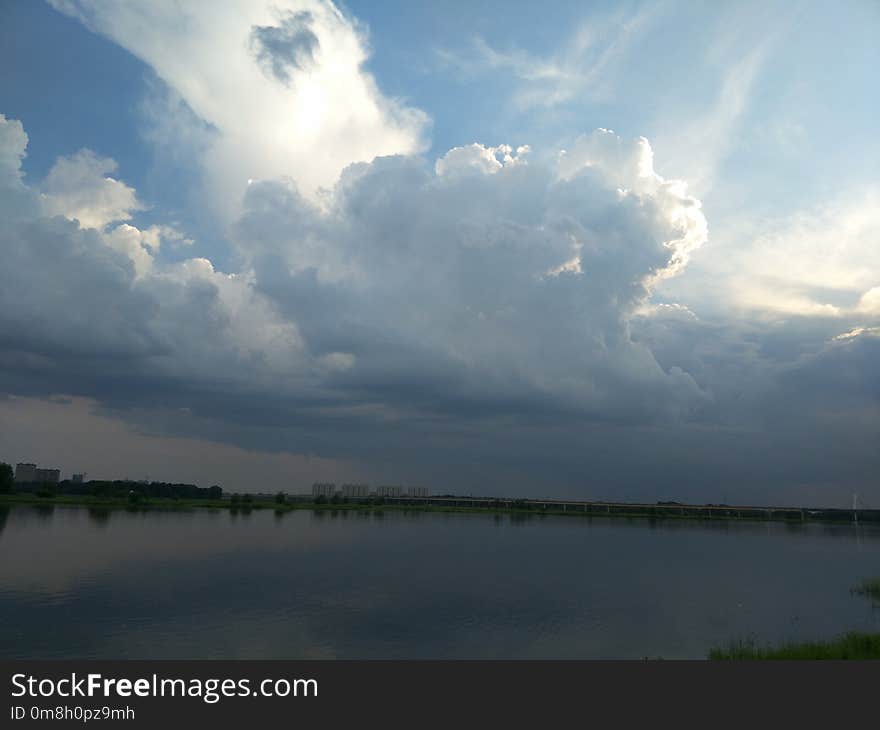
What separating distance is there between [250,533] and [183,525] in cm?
1891

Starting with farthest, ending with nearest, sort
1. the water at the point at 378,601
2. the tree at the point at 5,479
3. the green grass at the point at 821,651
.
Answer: the tree at the point at 5,479 → the water at the point at 378,601 → the green grass at the point at 821,651

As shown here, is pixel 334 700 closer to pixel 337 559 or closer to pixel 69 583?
pixel 69 583

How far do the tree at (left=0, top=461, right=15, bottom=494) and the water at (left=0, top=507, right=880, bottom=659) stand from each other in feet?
279

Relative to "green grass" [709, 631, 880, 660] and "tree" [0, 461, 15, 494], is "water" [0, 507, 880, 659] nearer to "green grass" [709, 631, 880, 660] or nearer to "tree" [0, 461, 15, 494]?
"green grass" [709, 631, 880, 660]

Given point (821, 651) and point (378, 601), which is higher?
point (821, 651)

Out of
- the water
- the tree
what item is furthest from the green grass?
the tree

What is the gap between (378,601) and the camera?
47.8 m

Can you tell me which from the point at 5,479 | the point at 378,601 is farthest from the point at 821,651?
the point at 5,479

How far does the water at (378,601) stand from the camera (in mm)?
34719

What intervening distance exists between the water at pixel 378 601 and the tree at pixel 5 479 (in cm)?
→ 8518

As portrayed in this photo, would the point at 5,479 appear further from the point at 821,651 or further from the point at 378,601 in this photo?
the point at 821,651

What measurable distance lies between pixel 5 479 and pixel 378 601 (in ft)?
524

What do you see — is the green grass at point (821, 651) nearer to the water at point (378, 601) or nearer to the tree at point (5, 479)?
the water at point (378, 601)

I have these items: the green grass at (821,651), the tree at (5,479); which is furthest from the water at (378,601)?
the tree at (5,479)
